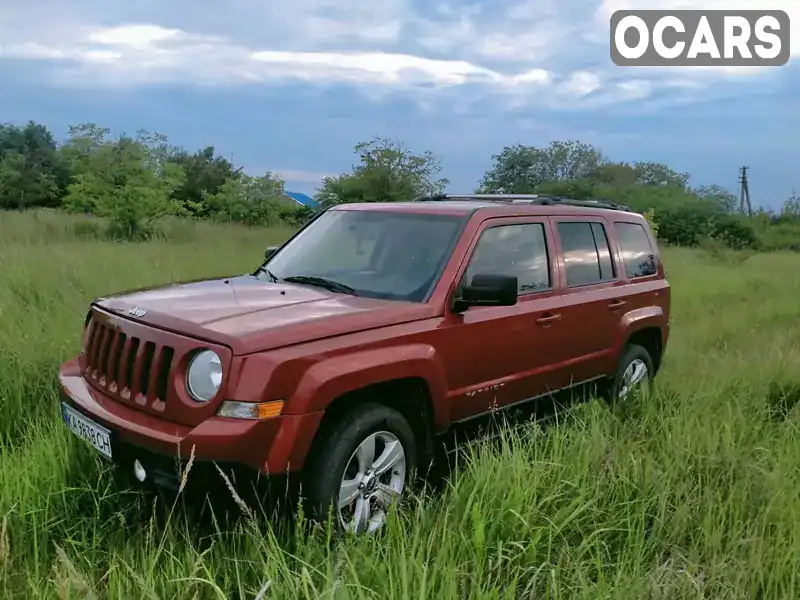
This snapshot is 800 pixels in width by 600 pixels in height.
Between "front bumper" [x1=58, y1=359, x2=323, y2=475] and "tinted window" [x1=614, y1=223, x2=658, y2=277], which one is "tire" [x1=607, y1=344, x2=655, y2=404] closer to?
"tinted window" [x1=614, y1=223, x2=658, y2=277]

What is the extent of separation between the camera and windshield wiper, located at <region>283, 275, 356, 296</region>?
3947 mm

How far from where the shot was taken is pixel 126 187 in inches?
Result: 763

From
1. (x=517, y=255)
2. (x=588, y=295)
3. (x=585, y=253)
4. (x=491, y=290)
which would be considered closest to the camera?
(x=491, y=290)

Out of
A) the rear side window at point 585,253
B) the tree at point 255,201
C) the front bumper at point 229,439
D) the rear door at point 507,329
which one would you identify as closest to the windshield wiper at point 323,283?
the rear door at point 507,329

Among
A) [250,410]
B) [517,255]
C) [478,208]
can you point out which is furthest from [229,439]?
[517,255]

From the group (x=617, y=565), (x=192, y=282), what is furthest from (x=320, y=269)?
(x=617, y=565)

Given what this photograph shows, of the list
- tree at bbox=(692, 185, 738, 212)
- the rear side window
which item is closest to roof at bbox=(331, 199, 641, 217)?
the rear side window

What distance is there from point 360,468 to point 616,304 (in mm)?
2721

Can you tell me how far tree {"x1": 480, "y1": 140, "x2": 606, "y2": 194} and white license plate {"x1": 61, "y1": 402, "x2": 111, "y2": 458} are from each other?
53.9 metres

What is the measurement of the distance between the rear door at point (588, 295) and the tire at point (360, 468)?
1586mm

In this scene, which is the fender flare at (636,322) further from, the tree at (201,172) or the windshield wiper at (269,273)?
the tree at (201,172)

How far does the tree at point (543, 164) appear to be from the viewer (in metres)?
56.4

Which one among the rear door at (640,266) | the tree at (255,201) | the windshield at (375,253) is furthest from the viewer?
the tree at (255,201)

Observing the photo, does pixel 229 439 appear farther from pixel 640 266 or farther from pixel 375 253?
pixel 640 266
